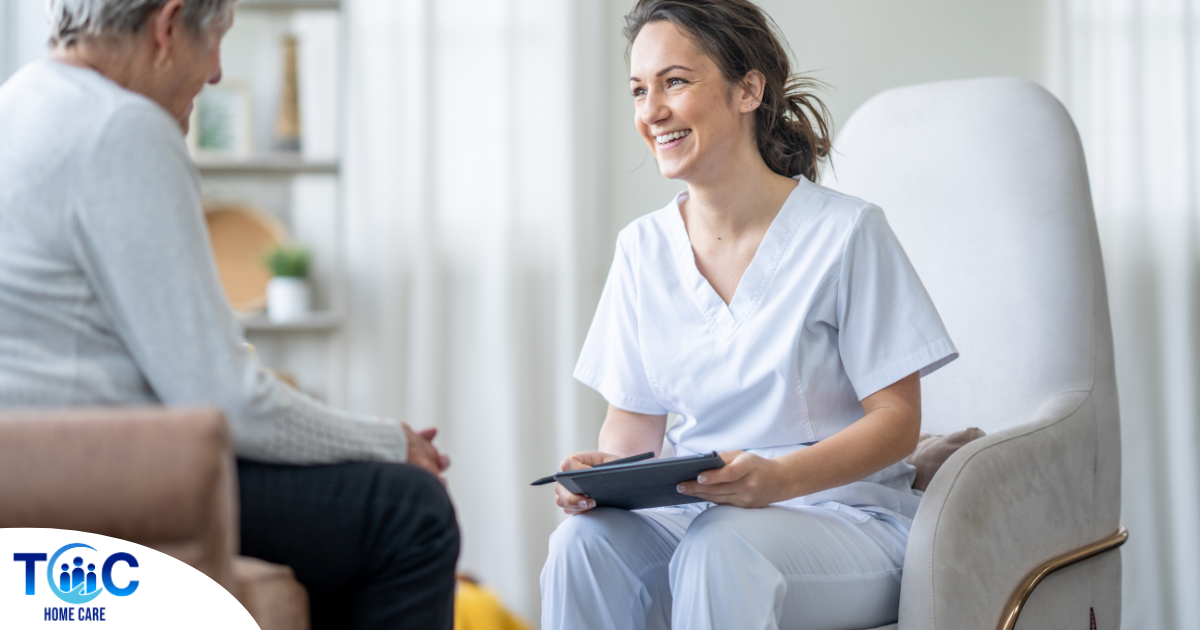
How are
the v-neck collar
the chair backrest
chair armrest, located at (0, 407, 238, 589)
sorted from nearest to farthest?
1. chair armrest, located at (0, 407, 238, 589)
2. the v-neck collar
3. the chair backrest

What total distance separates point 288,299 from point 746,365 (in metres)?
1.48

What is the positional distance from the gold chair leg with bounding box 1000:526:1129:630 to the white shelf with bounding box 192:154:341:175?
1.86 metres

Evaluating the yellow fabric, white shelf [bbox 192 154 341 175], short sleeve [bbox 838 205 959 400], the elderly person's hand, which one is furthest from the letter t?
white shelf [bbox 192 154 341 175]

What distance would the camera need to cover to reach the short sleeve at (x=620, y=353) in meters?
1.27

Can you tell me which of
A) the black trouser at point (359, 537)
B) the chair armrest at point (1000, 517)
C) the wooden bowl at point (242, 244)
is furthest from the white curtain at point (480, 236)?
the black trouser at point (359, 537)

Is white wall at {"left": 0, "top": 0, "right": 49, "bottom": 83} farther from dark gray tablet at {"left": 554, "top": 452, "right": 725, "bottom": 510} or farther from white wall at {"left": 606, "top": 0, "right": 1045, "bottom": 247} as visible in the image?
dark gray tablet at {"left": 554, "top": 452, "right": 725, "bottom": 510}

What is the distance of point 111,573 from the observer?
0.66 meters

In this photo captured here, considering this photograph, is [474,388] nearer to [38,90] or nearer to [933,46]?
[933,46]

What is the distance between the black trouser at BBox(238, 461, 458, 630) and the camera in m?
0.77

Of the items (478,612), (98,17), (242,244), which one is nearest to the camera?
(98,17)

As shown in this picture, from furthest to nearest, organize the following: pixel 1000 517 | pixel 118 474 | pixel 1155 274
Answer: pixel 1155 274
pixel 1000 517
pixel 118 474

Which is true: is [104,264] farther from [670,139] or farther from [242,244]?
[242,244]

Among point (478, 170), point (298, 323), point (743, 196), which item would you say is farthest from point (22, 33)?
point (743, 196)

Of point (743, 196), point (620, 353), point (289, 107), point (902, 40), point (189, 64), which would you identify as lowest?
point (620, 353)
